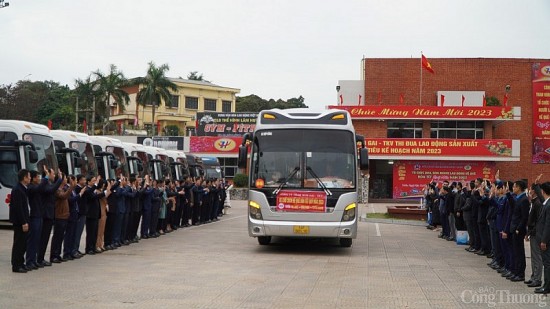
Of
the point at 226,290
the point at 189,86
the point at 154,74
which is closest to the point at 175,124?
the point at 189,86

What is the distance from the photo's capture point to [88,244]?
1602 centimetres

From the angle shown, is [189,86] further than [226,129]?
Yes

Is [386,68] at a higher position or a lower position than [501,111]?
higher

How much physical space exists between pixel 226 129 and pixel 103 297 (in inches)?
2097

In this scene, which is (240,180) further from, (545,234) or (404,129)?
(545,234)

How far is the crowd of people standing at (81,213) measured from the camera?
12797 millimetres

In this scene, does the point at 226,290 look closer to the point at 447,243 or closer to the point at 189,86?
the point at 447,243

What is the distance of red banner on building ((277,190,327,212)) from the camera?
16047mm

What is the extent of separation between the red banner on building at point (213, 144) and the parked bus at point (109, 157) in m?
28.9

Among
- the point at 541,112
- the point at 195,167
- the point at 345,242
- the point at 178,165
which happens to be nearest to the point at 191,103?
Result: the point at 195,167

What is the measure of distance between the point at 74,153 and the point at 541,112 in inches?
1756

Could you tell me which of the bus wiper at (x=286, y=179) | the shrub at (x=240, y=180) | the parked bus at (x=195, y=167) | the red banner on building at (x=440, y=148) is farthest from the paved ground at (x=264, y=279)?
the shrub at (x=240, y=180)

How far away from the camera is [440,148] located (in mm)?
51906

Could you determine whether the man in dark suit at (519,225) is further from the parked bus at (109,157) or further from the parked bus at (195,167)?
the parked bus at (195,167)
